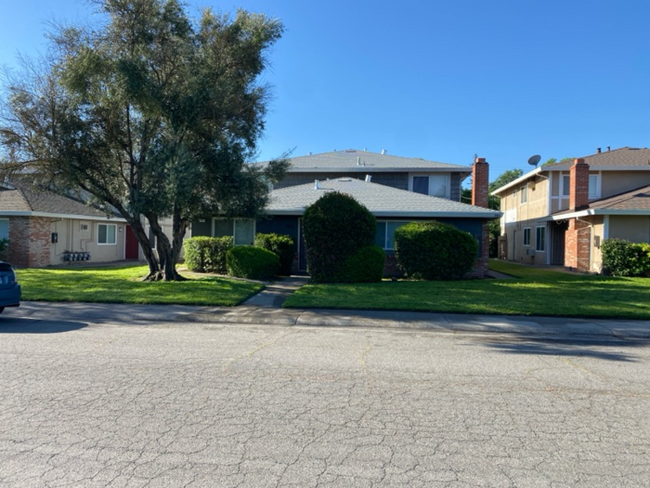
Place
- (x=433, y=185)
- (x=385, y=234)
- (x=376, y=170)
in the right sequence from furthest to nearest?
(x=376, y=170) < (x=433, y=185) < (x=385, y=234)

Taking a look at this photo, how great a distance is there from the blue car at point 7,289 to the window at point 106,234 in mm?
18011

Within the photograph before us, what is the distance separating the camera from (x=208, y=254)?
62.4 feet

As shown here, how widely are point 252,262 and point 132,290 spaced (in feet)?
15.6

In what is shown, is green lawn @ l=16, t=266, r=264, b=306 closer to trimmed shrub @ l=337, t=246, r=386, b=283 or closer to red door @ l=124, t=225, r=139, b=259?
trimmed shrub @ l=337, t=246, r=386, b=283

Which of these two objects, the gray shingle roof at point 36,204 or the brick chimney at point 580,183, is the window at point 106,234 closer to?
the gray shingle roof at point 36,204

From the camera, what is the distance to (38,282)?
15.0 meters

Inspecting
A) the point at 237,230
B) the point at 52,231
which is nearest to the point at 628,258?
the point at 237,230

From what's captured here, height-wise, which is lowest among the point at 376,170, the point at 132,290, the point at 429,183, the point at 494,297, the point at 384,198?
the point at 132,290

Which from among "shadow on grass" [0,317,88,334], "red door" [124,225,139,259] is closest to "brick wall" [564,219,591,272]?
"shadow on grass" [0,317,88,334]

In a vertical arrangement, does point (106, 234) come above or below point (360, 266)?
above

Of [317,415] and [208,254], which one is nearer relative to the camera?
[317,415]

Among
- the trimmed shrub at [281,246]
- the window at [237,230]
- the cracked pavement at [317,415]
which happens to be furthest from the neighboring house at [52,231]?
the cracked pavement at [317,415]

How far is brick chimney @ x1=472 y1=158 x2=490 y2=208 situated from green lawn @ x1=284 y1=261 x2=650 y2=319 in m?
8.58

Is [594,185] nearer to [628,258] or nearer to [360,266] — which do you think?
[628,258]
